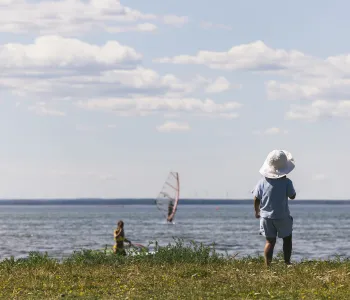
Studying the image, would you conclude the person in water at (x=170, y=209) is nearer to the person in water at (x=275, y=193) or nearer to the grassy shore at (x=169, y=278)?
the grassy shore at (x=169, y=278)

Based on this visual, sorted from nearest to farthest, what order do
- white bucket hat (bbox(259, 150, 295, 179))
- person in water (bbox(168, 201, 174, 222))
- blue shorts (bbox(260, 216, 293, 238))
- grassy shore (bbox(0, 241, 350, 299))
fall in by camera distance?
grassy shore (bbox(0, 241, 350, 299)), white bucket hat (bbox(259, 150, 295, 179)), blue shorts (bbox(260, 216, 293, 238)), person in water (bbox(168, 201, 174, 222))

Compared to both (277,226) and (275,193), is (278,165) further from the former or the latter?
(277,226)

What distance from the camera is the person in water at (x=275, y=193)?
1425cm

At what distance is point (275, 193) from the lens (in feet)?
46.8

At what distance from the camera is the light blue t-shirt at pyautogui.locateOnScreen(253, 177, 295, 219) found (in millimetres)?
14273

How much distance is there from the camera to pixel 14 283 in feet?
42.9

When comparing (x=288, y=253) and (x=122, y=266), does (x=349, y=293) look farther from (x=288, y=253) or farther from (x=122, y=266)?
(x=122, y=266)

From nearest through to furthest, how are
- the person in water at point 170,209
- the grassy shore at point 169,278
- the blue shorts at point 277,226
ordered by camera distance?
the grassy shore at point 169,278 < the blue shorts at point 277,226 < the person in water at point 170,209

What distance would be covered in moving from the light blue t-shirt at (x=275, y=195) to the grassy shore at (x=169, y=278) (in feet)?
3.21

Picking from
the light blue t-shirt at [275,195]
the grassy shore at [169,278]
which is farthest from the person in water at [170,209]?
the light blue t-shirt at [275,195]

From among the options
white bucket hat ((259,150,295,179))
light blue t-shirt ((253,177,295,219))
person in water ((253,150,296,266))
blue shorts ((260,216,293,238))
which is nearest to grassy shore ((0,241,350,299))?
blue shorts ((260,216,293,238))

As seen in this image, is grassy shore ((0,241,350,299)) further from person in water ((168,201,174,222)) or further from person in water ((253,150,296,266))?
person in water ((168,201,174,222))

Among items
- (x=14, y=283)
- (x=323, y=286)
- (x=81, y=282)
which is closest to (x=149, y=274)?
(x=81, y=282)

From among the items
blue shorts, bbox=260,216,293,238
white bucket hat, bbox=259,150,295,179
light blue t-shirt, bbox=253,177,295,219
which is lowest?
blue shorts, bbox=260,216,293,238
